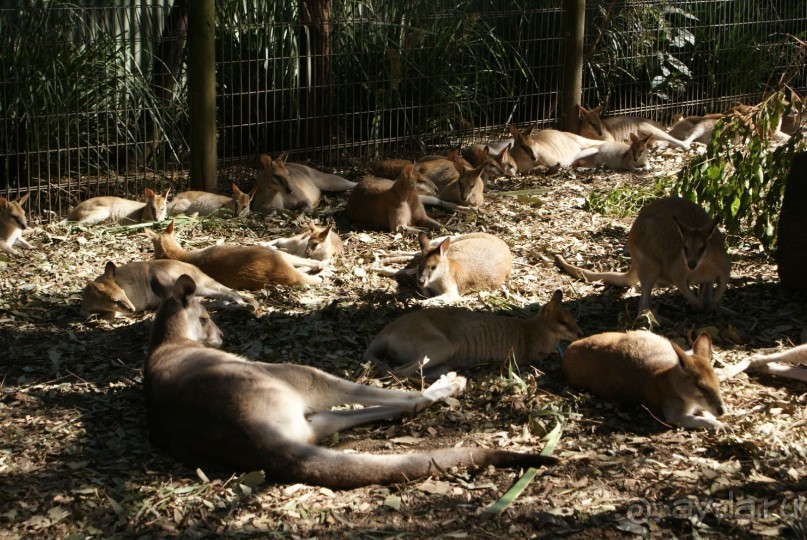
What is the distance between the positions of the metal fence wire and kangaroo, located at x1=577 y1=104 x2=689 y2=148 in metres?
0.45

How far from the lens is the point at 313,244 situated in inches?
320

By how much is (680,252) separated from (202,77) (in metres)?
4.57

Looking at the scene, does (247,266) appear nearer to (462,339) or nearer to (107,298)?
(107,298)

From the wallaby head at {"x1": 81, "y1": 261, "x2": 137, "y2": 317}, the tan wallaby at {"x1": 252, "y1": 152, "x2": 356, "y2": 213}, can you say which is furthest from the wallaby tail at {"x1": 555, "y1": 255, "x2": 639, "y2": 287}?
the wallaby head at {"x1": 81, "y1": 261, "x2": 137, "y2": 317}

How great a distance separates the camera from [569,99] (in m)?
12.5

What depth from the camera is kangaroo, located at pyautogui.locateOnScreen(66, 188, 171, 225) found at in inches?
350

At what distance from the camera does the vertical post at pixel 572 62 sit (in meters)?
12.0

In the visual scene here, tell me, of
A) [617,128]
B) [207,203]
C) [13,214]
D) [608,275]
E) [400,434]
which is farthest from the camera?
[617,128]

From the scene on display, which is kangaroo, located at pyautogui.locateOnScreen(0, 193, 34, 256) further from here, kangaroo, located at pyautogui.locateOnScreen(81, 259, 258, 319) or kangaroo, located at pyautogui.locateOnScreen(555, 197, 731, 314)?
kangaroo, located at pyautogui.locateOnScreen(555, 197, 731, 314)

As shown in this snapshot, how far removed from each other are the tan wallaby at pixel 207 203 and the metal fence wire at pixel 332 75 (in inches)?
27.8

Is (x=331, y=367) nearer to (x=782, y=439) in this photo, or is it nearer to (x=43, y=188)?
(x=782, y=439)

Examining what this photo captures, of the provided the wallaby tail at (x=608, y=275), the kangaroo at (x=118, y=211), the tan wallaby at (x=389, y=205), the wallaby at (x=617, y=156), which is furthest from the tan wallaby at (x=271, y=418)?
the wallaby at (x=617, y=156)

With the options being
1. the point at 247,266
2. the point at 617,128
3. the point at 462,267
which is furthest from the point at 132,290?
the point at 617,128

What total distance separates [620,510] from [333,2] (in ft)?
25.9
